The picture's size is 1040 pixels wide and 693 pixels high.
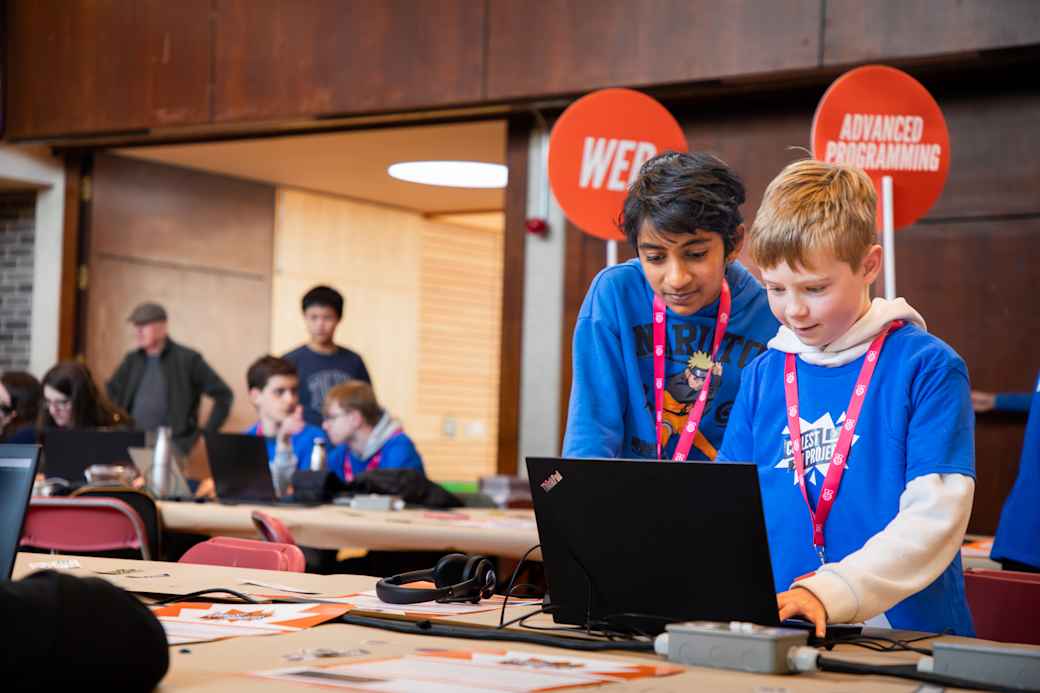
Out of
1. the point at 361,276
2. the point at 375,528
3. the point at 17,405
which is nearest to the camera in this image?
the point at 375,528

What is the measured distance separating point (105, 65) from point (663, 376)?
6919mm

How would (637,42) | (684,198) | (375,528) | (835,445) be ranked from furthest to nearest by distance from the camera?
(637,42) < (375,528) < (684,198) < (835,445)

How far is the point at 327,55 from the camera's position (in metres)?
7.66

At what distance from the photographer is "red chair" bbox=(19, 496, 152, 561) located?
3938 mm

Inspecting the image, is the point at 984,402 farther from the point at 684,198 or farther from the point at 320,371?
the point at 684,198

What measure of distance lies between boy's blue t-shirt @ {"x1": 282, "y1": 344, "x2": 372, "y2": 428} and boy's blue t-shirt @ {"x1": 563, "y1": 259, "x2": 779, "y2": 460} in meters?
5.18

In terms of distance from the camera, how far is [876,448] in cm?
Result: 194

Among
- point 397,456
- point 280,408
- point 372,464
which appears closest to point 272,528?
point 397,456

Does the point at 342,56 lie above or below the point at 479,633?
above

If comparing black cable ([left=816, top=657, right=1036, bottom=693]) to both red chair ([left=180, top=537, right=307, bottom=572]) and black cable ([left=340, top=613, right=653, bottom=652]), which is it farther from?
red chair ([left=180, top=537, right=307, bottom=572])

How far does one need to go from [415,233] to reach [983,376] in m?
6.45

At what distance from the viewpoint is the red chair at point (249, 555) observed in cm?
275

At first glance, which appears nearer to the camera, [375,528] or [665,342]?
[665,342]

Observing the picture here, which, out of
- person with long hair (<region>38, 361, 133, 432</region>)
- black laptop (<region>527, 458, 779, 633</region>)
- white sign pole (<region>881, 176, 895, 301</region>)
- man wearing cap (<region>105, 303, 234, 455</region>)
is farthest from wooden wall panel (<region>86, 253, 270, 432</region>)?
black laptop (<region>527, 458, 779, 633</region>)
